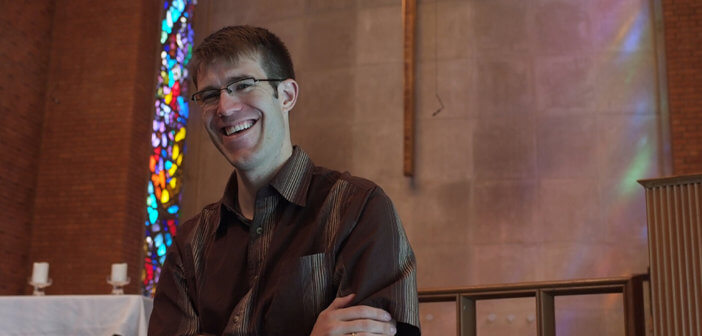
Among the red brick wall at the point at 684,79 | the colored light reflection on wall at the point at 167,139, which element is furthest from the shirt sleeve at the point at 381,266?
the colored light reflection on wall at the point at 167,139

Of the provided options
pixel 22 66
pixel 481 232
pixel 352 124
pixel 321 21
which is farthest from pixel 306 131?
pixel 22 66

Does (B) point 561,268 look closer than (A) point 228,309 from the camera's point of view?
No

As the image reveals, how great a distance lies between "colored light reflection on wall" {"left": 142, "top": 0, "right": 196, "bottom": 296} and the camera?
9.38m

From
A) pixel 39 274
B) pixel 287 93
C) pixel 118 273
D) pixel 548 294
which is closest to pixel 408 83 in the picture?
pixel 118 273

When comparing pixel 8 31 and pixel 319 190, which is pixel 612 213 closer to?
pixel 8 31

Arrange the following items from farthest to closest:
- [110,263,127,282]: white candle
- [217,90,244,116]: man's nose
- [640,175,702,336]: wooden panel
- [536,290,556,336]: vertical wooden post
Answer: [110,263,127,282]: white candle, [536,290,556,336]: vertical wooden post, [640,175,702,336]: wooden panel, [217,90,244,116]: man's nose

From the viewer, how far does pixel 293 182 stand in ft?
5.55

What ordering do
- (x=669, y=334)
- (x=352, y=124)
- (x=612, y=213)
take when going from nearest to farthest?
(x=669, y=334)
(x=612, y=213)
(x=352, y=124)

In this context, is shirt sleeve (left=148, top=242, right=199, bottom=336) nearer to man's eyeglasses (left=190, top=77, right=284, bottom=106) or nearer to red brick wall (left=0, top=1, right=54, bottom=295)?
man's eyeglasses (left=190, top=77, right=284, bottom=106)

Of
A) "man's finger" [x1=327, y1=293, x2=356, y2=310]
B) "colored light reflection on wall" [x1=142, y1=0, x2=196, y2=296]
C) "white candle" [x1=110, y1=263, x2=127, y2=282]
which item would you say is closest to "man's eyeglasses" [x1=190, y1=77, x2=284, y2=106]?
"man's finger" [x1=327, y1=293, x2=356, y2=310]

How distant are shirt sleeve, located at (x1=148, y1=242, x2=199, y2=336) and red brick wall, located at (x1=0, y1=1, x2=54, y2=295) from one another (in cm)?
684

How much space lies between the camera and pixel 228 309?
166 cm

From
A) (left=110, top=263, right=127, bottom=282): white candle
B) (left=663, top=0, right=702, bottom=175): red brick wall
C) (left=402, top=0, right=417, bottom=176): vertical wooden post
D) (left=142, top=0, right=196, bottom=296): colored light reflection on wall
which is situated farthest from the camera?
(left=142, top=0, right=196, bottom=296): colored light reflection on wall

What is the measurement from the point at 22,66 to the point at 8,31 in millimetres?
427
